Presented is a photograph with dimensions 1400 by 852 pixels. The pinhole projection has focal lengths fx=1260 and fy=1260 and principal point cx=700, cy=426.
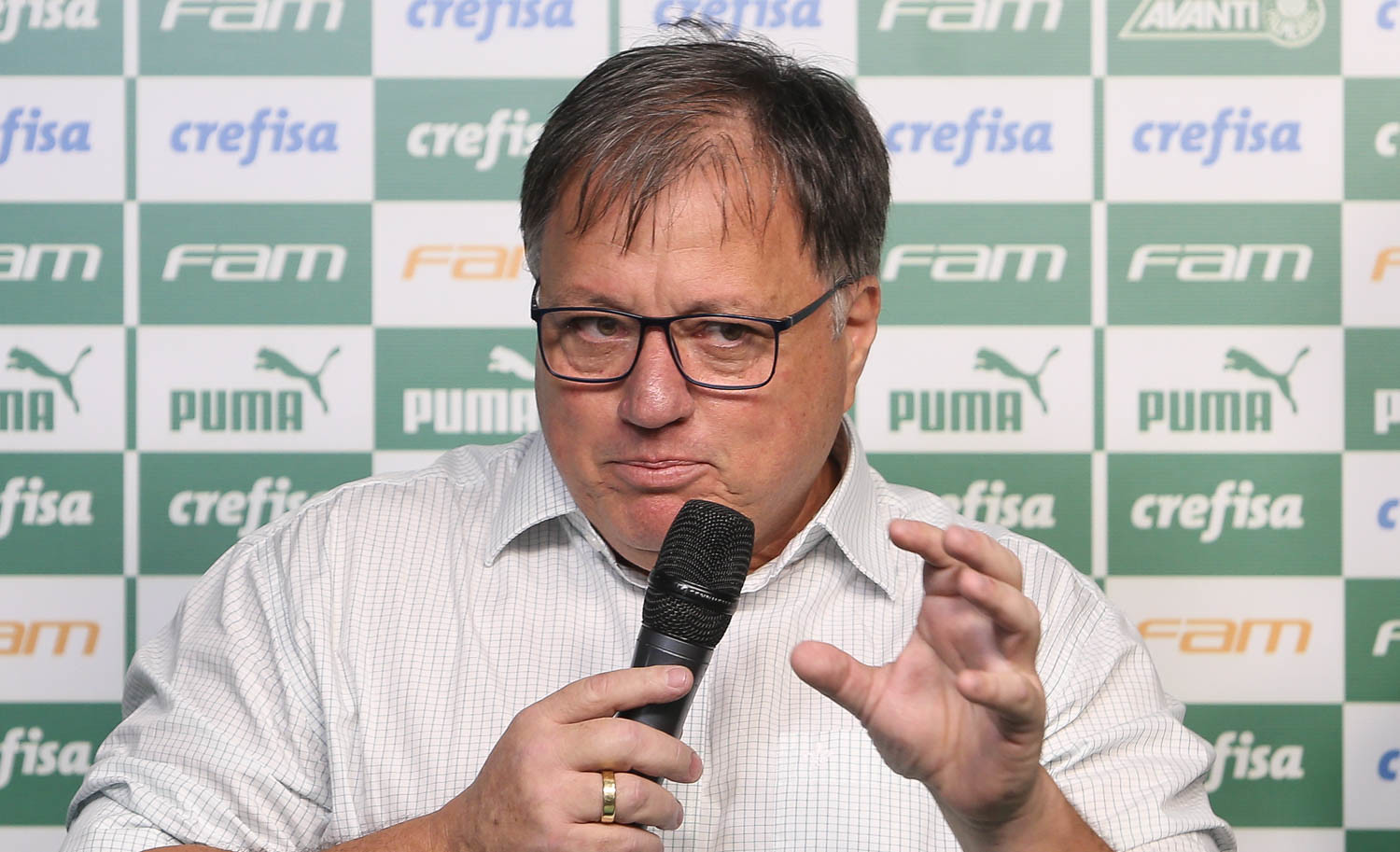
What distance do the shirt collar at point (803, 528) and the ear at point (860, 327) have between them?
4.2 inches

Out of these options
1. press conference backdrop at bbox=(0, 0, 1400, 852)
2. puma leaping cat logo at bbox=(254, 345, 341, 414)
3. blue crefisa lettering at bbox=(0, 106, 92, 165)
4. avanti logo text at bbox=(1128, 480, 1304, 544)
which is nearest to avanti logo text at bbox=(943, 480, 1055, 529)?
press conference backdrop at bbox=(0, 0, 1400, 852)

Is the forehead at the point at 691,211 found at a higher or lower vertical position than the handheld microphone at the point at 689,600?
higher

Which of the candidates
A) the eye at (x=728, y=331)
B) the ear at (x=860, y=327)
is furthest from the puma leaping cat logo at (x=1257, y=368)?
the eye at (x=728, y=331)

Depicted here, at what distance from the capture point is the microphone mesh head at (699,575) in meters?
0.96

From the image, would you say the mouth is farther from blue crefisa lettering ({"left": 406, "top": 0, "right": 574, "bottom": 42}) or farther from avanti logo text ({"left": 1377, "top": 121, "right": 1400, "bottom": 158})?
avanti logo text ({"left": 1377, "top": 121, "right": 1400, "bottom": 158})

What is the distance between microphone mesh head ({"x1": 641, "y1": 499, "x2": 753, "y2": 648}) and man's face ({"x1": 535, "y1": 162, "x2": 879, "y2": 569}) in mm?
251

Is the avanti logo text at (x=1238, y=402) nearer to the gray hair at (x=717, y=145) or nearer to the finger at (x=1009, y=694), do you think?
the gray hair at (x=717, y=145)

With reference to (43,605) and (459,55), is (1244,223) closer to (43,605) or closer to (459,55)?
(459,55)

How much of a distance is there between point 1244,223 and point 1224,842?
1.09 meters

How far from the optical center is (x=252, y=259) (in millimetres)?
2111

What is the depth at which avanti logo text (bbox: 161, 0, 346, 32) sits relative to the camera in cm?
211

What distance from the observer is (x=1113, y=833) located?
1306 mm

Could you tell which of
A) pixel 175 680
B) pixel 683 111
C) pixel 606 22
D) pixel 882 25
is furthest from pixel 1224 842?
pixel 606 22

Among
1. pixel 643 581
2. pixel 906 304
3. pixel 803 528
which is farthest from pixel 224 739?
pixel 906 304
